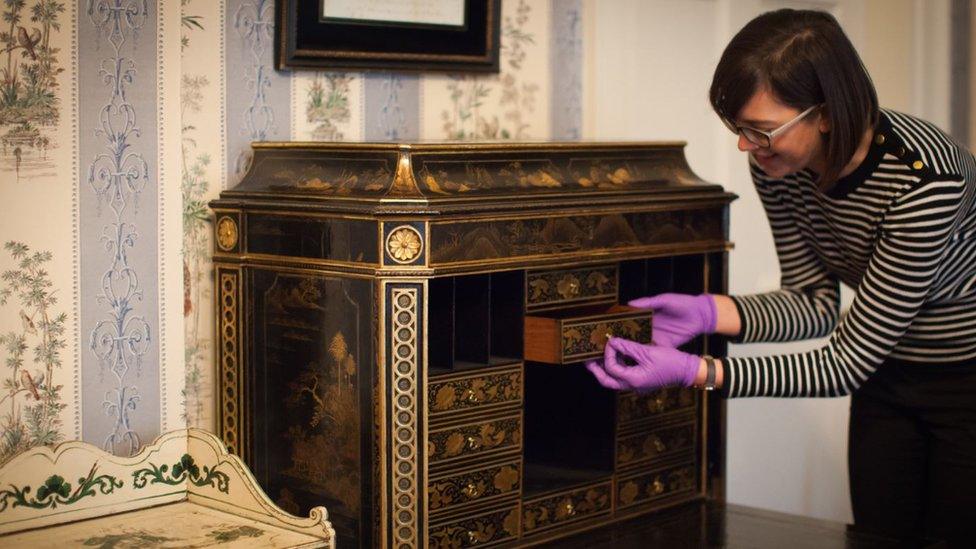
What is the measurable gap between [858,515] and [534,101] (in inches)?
45.8

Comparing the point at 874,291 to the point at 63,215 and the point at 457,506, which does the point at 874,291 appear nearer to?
the point at 457,506

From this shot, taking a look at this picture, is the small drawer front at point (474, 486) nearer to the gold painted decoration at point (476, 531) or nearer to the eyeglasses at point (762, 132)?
the gold painted decoration at point (476, 531)

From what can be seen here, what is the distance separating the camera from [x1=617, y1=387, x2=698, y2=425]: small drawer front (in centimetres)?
Answer: 254

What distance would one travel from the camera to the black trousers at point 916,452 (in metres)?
2.33

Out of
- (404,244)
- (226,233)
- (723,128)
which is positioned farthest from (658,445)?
(723,128)

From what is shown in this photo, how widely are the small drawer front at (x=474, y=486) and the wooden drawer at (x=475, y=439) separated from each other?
3 centimetres

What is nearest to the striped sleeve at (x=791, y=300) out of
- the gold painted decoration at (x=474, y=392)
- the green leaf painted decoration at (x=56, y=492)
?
the gold painted decoration at (x=474, y=392)

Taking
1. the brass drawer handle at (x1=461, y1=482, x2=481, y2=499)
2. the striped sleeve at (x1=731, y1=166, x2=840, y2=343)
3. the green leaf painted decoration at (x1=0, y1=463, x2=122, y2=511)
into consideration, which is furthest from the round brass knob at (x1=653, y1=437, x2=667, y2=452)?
the green leaf painted decoration at (x1=0, y1=463, x2=122, y2=511)

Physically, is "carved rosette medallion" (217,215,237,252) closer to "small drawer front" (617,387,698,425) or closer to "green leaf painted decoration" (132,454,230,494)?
"green leaf painted decoration" (132,454,230,494)

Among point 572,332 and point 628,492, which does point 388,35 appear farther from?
point 628,492

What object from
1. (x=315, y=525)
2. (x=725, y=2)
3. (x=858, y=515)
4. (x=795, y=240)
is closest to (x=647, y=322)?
(x=795, y=240)

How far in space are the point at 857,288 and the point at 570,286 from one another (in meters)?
0.55

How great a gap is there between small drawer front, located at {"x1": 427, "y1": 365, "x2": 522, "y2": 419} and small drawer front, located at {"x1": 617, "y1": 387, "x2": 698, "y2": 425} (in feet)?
1.06

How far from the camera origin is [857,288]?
2391 millimetres
